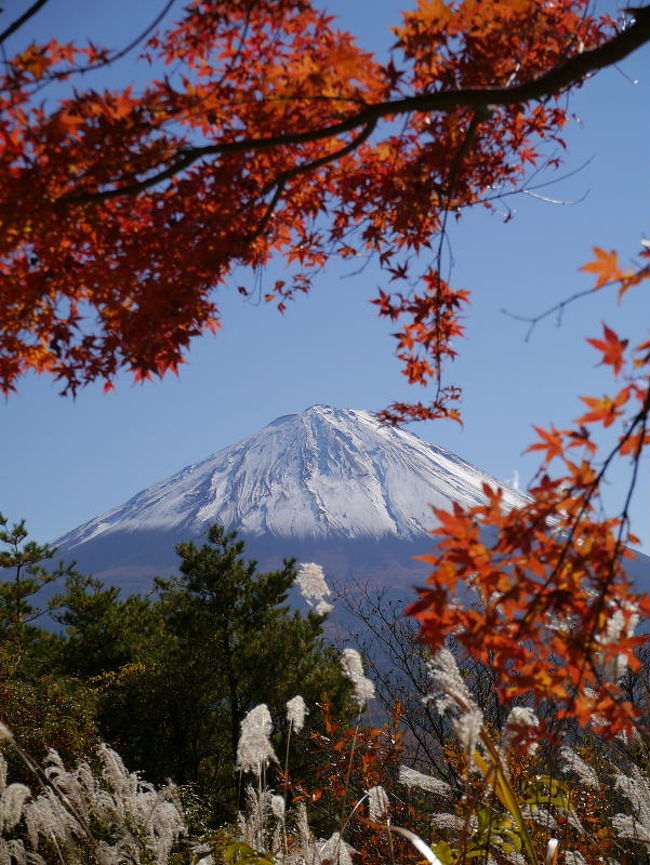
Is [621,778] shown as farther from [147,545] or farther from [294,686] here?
[147,545]

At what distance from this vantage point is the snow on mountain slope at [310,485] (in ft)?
405

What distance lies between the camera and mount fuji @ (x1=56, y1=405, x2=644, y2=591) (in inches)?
4717

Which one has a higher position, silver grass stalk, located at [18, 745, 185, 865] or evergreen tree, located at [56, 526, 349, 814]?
silver grass stalk, located at [18, 745, 185, 865]

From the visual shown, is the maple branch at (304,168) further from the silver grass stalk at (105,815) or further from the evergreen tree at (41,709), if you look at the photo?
the evergreen tree at (41,709)

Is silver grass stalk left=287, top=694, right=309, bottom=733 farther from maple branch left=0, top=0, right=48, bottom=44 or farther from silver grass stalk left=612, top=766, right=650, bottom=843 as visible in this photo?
maple branch left=0, top=0, right=48, bottom=44

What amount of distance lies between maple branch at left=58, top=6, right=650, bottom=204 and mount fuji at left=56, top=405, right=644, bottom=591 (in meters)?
112

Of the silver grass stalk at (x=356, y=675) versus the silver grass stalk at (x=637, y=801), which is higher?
the silver grass stalk at (x=356, y=675)

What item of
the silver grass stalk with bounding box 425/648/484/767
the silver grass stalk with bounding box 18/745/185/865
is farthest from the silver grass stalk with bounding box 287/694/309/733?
the silver grass stalk with bounding box 425/648/484/767

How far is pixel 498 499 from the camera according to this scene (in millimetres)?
1562

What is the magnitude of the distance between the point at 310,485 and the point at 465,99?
131718 mm

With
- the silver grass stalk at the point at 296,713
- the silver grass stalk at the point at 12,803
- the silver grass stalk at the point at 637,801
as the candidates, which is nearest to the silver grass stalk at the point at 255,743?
the silver grass stalk at the point at 296,713

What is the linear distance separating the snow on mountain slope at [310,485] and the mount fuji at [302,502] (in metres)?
0.20

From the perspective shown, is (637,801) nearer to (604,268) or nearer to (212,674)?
(604,268)

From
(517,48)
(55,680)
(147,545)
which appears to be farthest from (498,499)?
(147,545)
